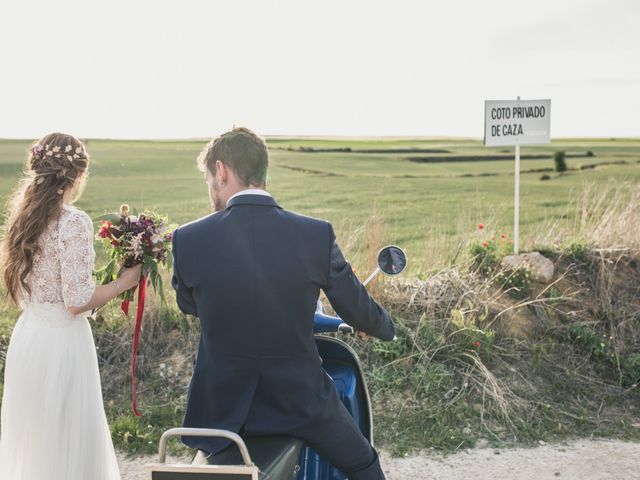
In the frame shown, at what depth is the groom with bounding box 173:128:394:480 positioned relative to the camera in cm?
228

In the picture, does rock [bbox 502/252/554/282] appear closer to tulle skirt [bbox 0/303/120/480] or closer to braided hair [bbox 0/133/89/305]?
tulle skirt [bbox 0/303/120/480]

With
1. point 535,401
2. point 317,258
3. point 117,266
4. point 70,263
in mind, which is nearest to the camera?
point 317,258

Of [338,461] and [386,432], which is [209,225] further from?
[386,432]

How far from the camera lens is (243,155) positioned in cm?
249

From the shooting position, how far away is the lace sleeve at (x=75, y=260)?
10.6ft

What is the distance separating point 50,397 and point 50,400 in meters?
0.02

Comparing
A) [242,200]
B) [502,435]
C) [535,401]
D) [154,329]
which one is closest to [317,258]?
[242,200]

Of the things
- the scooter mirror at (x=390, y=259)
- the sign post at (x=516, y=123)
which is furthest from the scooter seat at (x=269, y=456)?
the sign post at (x=516, y=123)

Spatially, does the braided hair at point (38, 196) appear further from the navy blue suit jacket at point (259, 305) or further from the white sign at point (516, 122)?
the white sign at point (516, 122)

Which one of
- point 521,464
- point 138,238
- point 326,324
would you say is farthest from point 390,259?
point 521,464

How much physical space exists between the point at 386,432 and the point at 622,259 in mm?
3554

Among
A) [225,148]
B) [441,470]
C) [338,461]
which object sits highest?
[225,148]

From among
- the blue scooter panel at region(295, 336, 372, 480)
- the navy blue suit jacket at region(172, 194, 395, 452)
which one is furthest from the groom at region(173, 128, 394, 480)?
the blue scooter panel at region(295, 336, 372, 480)

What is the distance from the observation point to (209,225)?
7.77 ft
